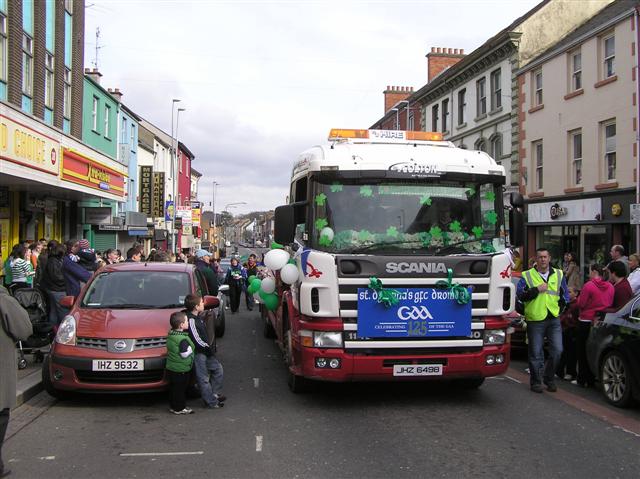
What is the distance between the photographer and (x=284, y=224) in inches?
270

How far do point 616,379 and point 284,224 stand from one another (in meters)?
4.21

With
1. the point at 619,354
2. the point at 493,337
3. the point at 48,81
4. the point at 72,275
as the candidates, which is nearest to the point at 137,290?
the point at 72,275

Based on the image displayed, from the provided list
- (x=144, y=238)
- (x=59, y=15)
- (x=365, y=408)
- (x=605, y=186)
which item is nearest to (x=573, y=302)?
(x=365, y=408)

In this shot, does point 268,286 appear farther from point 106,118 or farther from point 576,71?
point 106,118

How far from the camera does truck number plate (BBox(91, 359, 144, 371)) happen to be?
20.9 feet

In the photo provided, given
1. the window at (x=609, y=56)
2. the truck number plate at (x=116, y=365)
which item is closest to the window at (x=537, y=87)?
the window at (x=609, y=56)

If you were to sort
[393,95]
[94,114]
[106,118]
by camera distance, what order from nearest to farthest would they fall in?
[94,114] → [106,118] → [393,95]

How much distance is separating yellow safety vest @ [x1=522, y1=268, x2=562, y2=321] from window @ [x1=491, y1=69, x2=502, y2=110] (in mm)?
19789

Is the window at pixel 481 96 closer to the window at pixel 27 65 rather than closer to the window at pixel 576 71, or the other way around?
the window at pixel 576 71

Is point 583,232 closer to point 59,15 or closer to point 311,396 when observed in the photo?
point 311,396

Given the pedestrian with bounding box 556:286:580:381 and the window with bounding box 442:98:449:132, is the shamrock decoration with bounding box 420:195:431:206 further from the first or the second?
the window with bounding box 442:98:449:132

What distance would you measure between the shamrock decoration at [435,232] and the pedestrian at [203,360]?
2730mm

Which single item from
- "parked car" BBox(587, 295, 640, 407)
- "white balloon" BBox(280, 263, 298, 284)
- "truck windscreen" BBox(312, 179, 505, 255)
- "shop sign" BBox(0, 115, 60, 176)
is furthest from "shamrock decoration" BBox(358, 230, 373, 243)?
"shop sign" BBox(0, 115, 60, 176)

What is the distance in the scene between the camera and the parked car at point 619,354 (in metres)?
6.53
